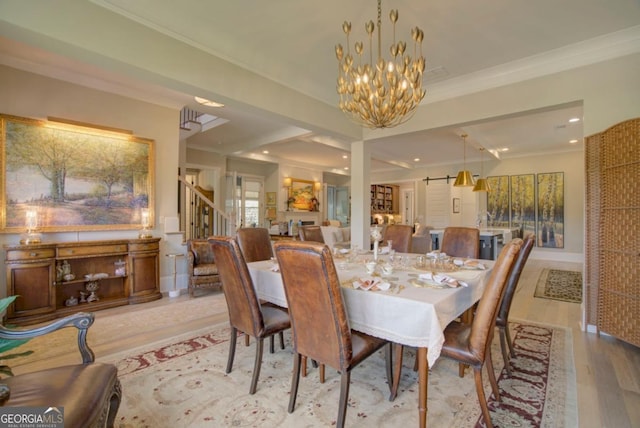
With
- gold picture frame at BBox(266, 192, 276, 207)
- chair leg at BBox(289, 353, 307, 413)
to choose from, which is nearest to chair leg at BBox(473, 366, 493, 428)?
chair leg at BBox(289, 353, 307, 413)

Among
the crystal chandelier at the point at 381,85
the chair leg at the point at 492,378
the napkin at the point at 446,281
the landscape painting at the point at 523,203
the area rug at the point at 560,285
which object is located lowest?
the area rug at the point at 560,285

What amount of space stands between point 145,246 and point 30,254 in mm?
1123

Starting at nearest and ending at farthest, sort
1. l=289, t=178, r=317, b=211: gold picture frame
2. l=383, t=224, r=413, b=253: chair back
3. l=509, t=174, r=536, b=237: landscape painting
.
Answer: l=383, t=224, r=413, b=253: chair back, l=509, t=174, r=536, b=237: landscape painting, l=289, t=178, r=317, b=211: gold picture frame

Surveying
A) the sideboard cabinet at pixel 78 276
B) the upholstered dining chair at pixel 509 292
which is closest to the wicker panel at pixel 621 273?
the upholstered dining chair at pixel 509 292

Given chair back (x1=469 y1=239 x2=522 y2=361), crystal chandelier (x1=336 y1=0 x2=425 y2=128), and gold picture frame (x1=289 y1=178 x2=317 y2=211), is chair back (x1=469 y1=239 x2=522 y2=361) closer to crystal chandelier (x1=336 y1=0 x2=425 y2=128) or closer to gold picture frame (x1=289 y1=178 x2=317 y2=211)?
crystal chandelier (x1=336 y1=0 x2=425 y2=128)

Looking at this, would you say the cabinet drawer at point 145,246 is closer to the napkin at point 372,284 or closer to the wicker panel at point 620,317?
the napkin at point 372,284

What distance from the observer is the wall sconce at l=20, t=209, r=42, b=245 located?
328 cm

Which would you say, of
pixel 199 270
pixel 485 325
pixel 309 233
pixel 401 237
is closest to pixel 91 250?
pixel 199 270

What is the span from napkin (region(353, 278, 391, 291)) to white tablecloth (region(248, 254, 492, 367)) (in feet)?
0.13

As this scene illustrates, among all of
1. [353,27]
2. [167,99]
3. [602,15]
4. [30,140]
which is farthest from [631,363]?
[30,140]

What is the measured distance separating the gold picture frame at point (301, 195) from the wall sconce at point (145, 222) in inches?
186

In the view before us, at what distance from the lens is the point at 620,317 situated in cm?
273

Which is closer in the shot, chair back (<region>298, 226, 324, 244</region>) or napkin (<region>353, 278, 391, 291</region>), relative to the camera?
napkin (<region>353, 278, 391, 291</region>)

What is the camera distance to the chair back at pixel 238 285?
193cm
